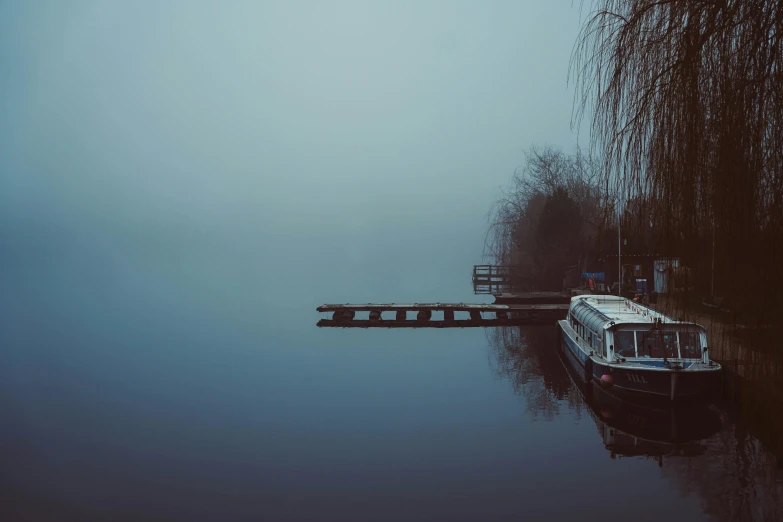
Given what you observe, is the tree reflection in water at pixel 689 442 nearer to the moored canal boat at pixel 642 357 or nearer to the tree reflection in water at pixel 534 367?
the tree reflection in water at pixel 534 367

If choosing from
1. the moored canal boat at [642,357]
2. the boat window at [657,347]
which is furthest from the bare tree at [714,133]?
the boat window at [657,347]

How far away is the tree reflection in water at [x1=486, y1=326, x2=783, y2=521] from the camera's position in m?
13.9

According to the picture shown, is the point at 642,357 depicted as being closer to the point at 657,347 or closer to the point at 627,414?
the point at 657,347

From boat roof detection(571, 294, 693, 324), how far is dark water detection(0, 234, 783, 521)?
2694 millimetres

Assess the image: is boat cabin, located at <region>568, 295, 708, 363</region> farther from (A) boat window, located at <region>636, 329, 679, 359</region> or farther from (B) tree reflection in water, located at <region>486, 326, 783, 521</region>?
(B) tree reflection in water, located at <region>486, 326, 783, 521</region>

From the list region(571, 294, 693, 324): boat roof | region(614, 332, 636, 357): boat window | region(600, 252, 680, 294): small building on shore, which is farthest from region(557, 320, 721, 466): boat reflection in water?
region(600, 252, 680, 294): small building on shore

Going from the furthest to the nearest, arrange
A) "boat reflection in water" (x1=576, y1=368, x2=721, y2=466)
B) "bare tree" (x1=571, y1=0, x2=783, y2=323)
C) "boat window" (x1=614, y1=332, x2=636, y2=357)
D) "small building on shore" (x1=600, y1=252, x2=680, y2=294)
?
"small building on shore" (x1=600, y1=252, x2=680, y2=294) → "boat window" (x1=614, y1=332, x2=636, y2=357) → "boat reflection in water" (x1=576, y1=368, x2=721, y2=466) → "bare tree" (x1=571, y1=0, x2=783, y2=323)

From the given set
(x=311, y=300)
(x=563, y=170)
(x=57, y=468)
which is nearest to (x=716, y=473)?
(x=57, y=468)

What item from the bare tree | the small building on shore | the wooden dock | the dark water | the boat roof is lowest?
the dark water

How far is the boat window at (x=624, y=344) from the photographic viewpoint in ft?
69.4

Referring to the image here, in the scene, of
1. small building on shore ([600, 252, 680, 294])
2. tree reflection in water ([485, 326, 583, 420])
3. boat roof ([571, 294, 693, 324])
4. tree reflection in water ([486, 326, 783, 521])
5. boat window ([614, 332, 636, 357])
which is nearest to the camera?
tree reflection in water ([486, 326, 783, 521])

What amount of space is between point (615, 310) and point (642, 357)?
429 centimetres

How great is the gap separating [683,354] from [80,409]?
815 inches

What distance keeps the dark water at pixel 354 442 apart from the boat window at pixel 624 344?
5.62 feet
